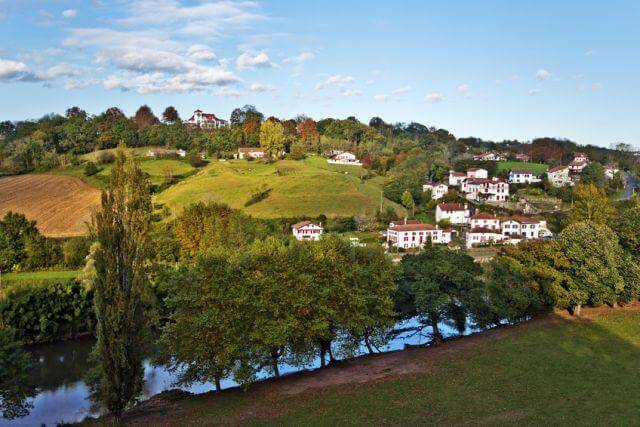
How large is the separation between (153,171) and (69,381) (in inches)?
3253

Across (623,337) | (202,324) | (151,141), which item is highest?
(151,141)

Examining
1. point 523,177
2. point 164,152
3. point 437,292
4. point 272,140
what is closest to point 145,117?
point 164,152

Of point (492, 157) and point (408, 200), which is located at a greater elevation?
point (492, 157)

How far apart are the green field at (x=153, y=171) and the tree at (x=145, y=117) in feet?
169

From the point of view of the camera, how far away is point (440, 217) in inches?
3597

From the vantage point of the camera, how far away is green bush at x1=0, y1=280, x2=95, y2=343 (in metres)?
39.9

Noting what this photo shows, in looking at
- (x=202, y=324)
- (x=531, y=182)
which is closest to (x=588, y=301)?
(x=202, y=324)

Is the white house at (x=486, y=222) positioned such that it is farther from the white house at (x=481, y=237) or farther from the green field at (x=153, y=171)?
the green field at (x=153, y=171)

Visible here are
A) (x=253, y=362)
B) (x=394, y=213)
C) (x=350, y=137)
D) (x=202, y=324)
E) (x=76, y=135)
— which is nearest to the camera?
(x=202, y=324)

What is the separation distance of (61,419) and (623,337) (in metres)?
32.6

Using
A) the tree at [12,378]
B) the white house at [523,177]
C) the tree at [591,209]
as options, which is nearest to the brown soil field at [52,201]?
the tree at [12,378]

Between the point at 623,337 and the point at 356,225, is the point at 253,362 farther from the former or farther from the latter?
the point at 356,225

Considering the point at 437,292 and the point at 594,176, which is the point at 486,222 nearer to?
the point at 594,176

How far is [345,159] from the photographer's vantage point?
13500cm
